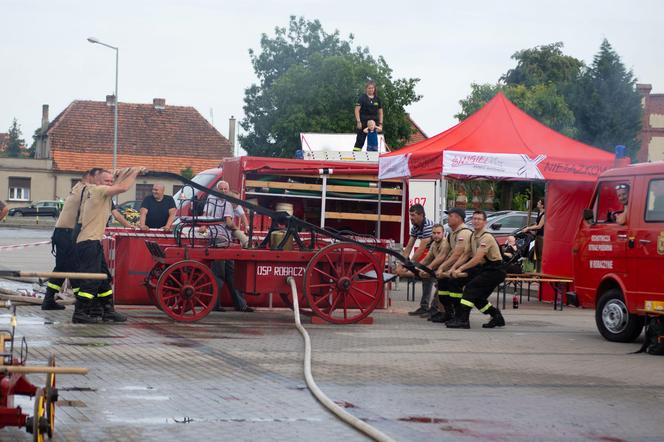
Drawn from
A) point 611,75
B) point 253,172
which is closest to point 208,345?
point 253,172

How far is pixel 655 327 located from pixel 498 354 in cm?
210

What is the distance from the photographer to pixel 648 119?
7475 centimetres

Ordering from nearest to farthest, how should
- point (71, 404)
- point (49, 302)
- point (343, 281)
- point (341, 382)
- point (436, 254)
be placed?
point (71, 404)
point (341, 382)
point (343, 281)
point (49, 302)
point (436, 254)

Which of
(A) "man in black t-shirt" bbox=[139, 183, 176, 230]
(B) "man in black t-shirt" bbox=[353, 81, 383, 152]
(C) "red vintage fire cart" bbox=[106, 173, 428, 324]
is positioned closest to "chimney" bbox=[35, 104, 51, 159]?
(B) "man in black t-shirt" bbox=[353, 81, 383, 152]

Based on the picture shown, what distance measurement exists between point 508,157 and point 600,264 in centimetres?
397

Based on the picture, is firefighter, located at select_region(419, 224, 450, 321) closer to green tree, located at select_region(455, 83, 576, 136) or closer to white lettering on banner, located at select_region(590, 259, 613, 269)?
white lettering on banner, located at select_region(590, 259, 613, 269)

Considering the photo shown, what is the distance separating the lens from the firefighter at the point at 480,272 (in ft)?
50.2

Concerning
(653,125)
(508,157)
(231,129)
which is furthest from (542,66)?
(508,157)

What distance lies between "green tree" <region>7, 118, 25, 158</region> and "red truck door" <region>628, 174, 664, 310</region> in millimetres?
95209

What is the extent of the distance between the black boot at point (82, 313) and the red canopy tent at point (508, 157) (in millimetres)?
6495

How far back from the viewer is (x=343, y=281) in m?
15.0

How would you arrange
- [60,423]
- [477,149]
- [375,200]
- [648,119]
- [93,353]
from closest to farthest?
[60,423]
[93,353]
[477,149]
[375,200]
[648,119]

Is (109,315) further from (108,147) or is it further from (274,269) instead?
(108,147)

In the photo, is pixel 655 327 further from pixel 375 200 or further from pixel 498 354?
pixel 375 200
